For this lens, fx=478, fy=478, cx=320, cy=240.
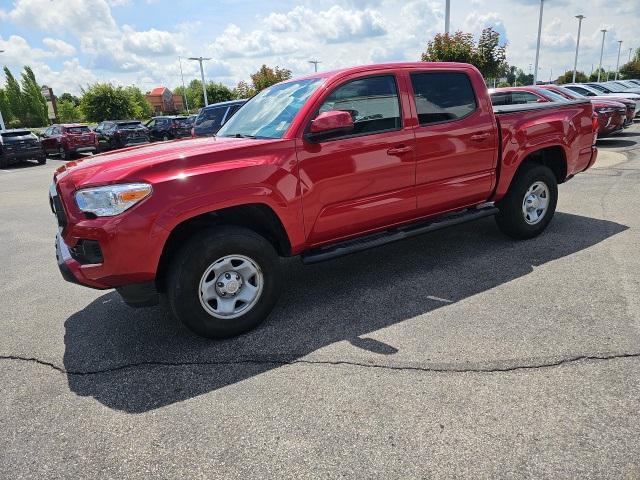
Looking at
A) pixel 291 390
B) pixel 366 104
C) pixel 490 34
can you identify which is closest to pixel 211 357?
pixel 291 390

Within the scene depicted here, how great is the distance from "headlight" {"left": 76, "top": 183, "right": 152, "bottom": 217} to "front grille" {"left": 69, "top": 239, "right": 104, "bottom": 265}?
0.21 metres

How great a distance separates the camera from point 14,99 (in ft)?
232

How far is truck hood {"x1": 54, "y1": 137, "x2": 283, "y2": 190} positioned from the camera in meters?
3.16

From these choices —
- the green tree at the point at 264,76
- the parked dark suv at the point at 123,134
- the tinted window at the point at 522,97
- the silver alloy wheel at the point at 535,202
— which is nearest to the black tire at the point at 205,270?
the silver alloy wheel at the point at 535,202

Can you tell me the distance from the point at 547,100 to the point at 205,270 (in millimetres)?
10727

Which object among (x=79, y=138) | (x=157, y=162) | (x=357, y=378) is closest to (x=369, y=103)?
(x=157, y=162)

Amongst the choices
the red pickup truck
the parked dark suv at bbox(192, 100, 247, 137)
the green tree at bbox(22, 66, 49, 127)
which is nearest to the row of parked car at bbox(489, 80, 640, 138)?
the red pickup truck

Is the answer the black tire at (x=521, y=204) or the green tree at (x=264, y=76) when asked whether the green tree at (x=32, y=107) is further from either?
the black tire at (x=521, y=204)

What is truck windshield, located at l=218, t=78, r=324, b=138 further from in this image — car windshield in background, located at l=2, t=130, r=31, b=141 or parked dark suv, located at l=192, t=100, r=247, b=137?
car windshield in background, located at l=2, t=130, r=31, b=141

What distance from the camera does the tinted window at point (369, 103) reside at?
3953 mm

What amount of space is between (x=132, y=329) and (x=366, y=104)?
2.70 meters

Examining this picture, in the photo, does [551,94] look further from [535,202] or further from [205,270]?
[205,270]

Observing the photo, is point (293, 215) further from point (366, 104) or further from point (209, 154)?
point (366, 104)

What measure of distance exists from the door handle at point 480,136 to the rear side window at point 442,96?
0.75 ft
